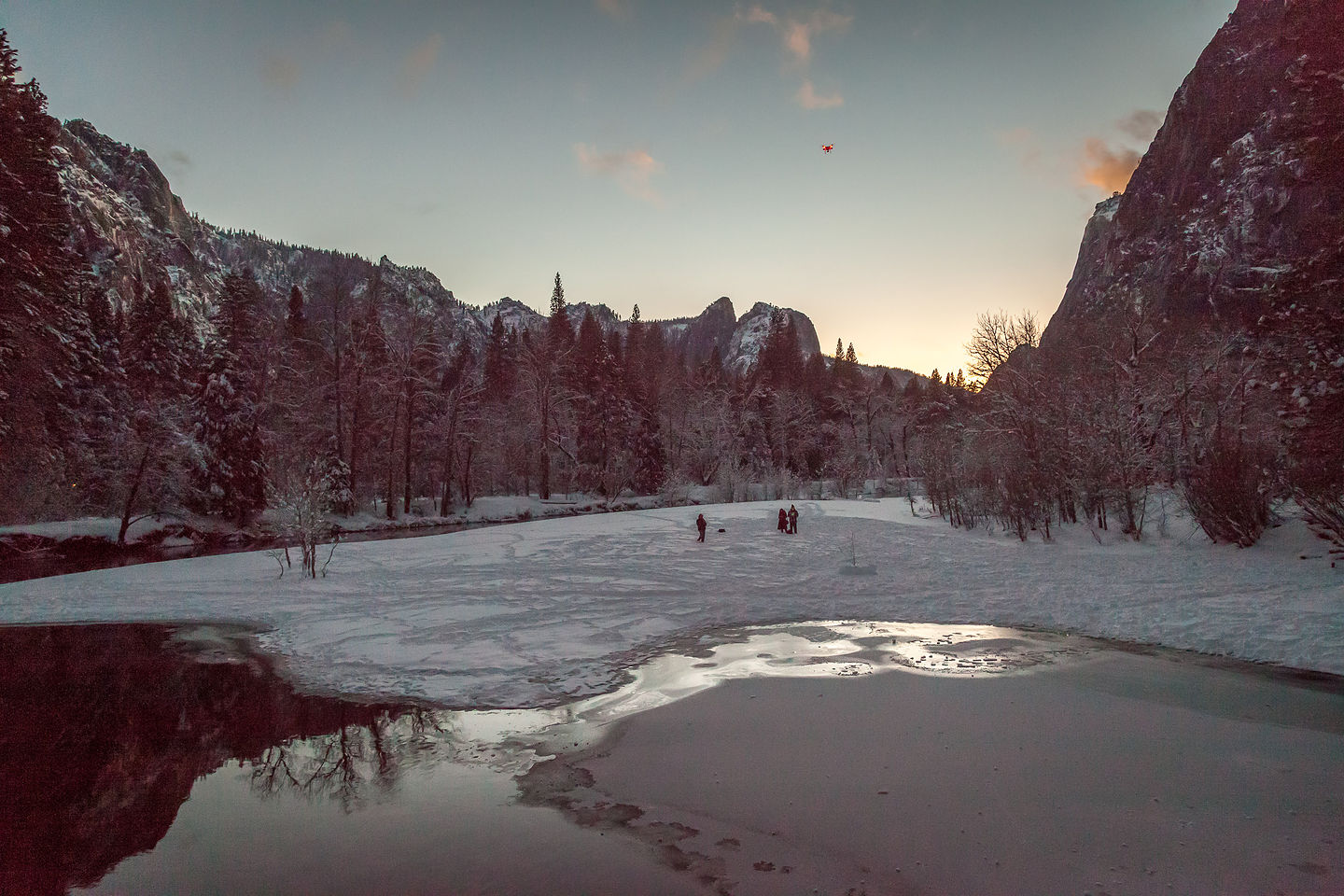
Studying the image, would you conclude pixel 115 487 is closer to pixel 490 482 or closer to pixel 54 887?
→ pixel 490 482

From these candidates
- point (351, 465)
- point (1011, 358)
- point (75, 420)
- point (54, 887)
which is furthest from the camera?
point (351, 465)

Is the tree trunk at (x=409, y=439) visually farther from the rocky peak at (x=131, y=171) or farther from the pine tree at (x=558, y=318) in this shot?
the rocky peak at (x=131, y=171)

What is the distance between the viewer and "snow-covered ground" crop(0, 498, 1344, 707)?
8047mm

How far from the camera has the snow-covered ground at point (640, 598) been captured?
8.05 m

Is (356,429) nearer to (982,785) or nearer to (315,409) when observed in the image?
(315,409)

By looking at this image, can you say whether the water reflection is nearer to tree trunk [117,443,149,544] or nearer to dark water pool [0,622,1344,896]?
dark water pool [0,622,1344,896]

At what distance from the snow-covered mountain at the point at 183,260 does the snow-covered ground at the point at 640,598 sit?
3300cm

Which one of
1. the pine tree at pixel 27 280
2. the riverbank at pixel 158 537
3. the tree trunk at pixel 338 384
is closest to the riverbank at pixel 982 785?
the riverbank at pixel 158 537

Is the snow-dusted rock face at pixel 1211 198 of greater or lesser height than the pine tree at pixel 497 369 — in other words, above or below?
above

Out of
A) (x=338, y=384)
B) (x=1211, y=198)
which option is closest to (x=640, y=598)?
(x=338, y=384)

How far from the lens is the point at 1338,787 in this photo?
14.4 feet

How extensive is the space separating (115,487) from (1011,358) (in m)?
38.1

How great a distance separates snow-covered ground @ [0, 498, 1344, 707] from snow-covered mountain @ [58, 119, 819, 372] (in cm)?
3300

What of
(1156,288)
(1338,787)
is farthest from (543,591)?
(1156,288)
